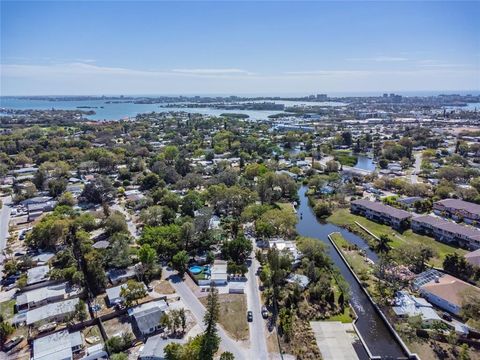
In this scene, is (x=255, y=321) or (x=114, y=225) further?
(x=114, y=225)

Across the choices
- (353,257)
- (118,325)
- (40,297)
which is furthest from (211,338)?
(353,257)

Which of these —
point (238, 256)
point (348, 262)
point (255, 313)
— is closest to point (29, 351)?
point (255, 313)

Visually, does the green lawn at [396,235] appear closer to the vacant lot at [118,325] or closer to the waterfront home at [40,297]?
the vacant lot at [118,325]

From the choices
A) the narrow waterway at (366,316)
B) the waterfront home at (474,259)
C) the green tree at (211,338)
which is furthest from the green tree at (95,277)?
the waterfront home at (474,259)

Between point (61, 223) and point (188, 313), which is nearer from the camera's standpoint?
point (188, 313)

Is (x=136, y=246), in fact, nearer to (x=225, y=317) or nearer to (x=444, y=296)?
(x=225, y=317)

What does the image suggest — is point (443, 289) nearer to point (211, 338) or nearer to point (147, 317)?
point (211, 338)
